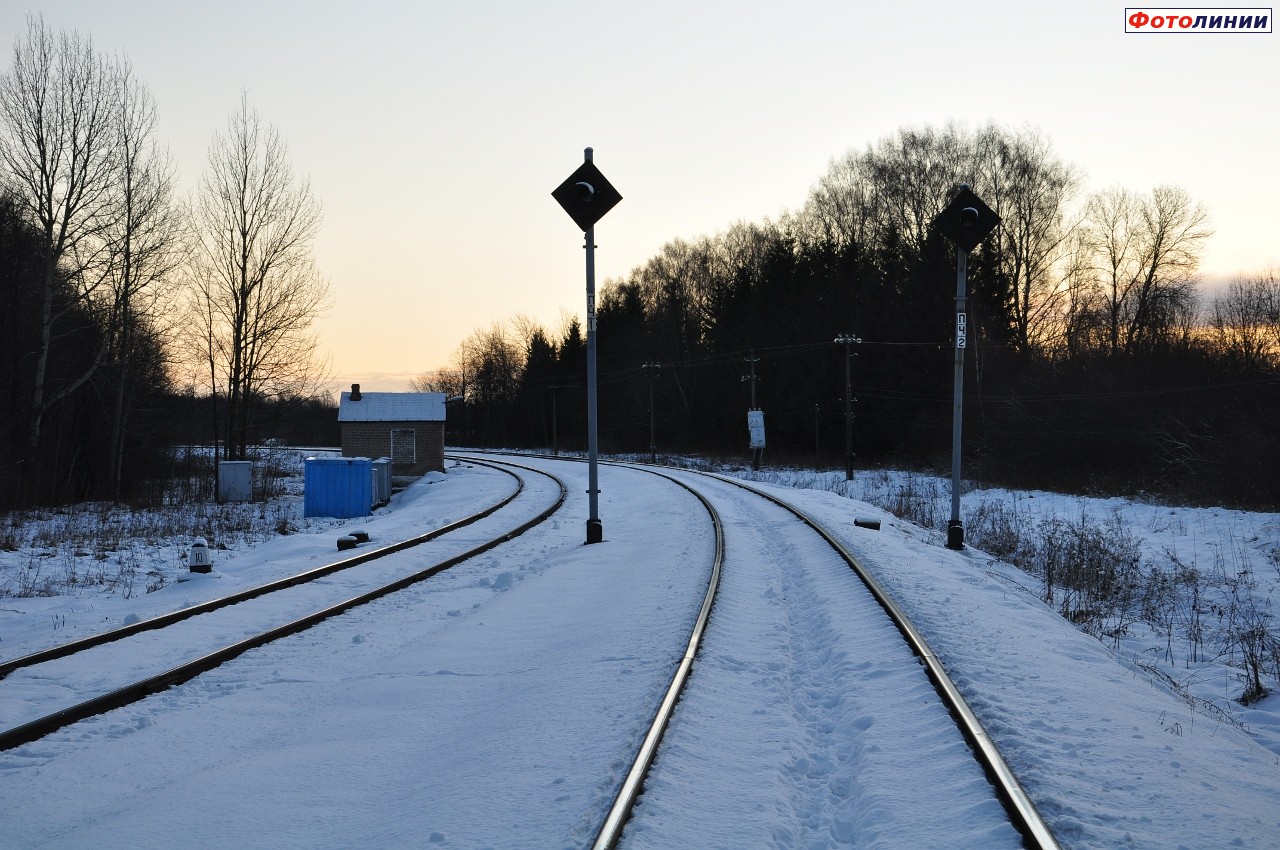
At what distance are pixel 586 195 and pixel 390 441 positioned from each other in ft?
115

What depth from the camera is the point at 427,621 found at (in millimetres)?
8914

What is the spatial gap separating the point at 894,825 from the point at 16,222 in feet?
112

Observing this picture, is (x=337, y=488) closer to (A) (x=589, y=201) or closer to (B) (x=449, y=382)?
(A) (x=589, y=201)

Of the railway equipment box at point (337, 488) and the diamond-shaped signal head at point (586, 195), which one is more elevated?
the diamond-shaped signal head at point (586, 195)

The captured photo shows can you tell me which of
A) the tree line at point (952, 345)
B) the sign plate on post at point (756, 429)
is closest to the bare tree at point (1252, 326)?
the tree line at point (952, 345)

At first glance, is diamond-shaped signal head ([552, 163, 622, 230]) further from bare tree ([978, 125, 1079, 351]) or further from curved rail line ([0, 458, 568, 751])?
bare tree ([978, 125, 1079, 351])

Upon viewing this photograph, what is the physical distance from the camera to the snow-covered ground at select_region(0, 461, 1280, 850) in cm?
426

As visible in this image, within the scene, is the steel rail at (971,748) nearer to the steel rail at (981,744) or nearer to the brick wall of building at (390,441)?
the steel rail at (981,744)

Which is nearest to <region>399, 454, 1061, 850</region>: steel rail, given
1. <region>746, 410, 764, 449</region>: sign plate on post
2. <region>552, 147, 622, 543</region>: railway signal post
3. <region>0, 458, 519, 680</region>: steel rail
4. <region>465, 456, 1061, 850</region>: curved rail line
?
<region>465, 456, 1061, 850</region>: curved rail line

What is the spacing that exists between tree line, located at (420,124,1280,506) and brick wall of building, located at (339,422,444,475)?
17963 millimetres

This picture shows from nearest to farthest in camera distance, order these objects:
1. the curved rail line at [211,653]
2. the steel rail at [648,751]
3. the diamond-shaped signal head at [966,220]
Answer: the steel rail at [648,751] < the curved rail line at [211,653] < the diamond-shaped signal head at [966,220]

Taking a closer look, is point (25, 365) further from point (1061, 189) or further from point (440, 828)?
point (1061, 189)

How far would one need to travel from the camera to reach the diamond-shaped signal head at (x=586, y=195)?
44.3 feet

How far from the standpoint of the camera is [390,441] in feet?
151
